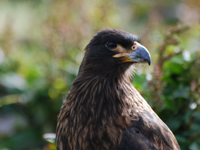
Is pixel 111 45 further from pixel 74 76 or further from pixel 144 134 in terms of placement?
pixel 74 76

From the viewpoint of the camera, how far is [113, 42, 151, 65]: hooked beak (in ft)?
8.24

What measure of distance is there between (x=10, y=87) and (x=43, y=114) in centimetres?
64

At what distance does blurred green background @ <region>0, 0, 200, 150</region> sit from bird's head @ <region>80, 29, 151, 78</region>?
0.55 m

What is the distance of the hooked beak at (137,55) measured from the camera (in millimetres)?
2513

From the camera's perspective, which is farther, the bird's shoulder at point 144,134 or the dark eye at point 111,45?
the dark eye at point 111,45

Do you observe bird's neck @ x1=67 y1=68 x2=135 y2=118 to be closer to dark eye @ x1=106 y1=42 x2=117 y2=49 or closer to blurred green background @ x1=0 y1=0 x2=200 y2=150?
dark eye @ x1=106 y1=42 x2=117 y2=49

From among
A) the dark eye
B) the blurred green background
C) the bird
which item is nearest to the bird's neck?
the bird

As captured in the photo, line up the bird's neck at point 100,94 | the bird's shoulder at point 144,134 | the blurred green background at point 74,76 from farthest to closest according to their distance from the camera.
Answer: the blurred green background at point 74,76
the bird's neck at point 100,94
the bird's shoulder at point 144,134

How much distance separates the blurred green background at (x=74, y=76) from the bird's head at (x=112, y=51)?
55 cm

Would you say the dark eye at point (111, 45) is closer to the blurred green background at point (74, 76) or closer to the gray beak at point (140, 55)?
the gray beak at point (140, 55)

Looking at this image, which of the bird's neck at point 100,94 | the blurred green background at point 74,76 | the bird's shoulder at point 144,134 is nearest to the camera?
the bird's shoulder at point 144,134

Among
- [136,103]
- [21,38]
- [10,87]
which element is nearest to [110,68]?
[136,103]

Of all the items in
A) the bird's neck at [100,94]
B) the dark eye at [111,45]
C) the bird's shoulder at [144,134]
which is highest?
the dark eye at [111,45]

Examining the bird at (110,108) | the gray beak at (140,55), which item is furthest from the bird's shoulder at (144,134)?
the gray beak at (140,55)
